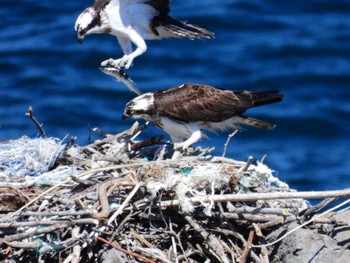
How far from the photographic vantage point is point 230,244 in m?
8.80

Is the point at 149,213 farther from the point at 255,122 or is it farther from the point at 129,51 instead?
the point at 129,51

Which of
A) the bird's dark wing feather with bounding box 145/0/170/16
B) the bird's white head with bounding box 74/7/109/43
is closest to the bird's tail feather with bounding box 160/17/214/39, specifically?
the bird's dark wing feather with bounding box 145/0/170/16

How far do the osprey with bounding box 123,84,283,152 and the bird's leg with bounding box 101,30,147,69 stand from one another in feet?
1.11

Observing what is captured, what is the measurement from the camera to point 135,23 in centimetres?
1038

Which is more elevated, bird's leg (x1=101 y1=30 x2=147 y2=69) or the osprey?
bird's leg (x1=101 y1=30 x2=147 y2=69)

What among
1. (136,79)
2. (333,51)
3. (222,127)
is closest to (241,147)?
(136,79)

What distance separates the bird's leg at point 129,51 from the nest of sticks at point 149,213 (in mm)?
1093

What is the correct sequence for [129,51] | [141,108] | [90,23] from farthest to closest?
[129,51] → [90,23] → [141,108]

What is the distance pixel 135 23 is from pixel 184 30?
1.32ft

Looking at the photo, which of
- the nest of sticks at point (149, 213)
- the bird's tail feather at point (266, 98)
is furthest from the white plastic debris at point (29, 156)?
the bird's tail feather at point (266, 98)

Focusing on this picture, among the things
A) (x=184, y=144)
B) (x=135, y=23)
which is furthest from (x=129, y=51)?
(x=184, y=144)

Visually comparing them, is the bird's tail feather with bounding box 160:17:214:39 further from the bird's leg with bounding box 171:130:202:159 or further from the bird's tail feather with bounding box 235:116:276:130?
the bird's leg with bounding box 171:130:202:159

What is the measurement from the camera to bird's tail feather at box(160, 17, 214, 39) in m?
10.2

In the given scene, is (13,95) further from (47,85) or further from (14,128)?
(14,128)
